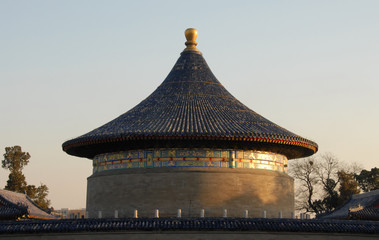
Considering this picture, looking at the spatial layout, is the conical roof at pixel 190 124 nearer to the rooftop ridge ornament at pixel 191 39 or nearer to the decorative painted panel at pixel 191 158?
the rooftop ridge ornament at pixel 191 39

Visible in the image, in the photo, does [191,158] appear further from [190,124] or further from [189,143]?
[190,124]

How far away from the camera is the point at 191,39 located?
33000 millimetres

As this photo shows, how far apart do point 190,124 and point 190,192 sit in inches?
121

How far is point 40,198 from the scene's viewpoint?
50531mm

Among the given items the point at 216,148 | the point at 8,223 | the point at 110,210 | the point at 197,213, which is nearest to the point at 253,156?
the point at 216,148

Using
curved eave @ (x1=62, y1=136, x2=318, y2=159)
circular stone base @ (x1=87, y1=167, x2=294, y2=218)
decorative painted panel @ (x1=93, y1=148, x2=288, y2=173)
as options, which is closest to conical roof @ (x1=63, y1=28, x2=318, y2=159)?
curved eave @ (x1=62, y1=136, x2=318, y2=159)

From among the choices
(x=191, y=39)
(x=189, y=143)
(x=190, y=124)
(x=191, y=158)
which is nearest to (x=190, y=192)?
(x=191, y=158)

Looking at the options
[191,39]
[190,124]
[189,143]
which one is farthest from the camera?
[191,39]

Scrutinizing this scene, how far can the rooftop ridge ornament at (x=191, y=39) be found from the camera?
32.8m

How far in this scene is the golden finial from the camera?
3278 centimetres

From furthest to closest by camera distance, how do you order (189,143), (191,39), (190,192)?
(191,39) → (189,143) → (190,192)

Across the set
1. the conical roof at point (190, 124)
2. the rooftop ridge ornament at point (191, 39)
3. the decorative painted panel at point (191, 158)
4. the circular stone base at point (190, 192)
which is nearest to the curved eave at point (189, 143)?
the conical roof at point (190, 124)

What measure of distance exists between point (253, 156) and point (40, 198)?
28.4m

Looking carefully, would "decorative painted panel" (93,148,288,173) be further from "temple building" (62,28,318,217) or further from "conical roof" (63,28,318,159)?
"conical roof" (63,28,318,159)
